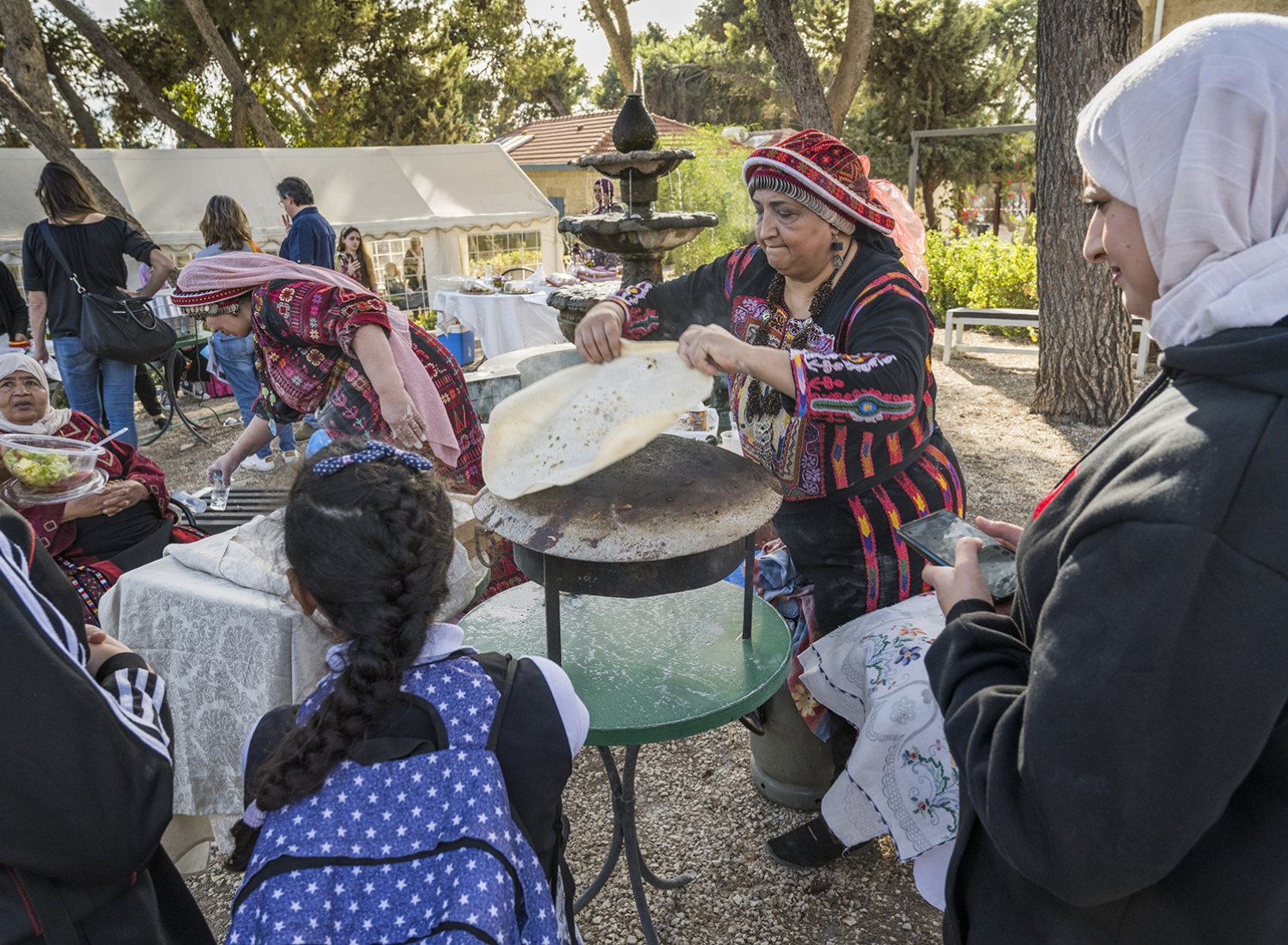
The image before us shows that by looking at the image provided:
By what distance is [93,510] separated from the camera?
9.51 ft

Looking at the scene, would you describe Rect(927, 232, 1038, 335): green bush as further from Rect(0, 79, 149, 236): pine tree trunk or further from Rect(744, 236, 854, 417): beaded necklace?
Rect(0, 79, 149, 236): pine tree trunk

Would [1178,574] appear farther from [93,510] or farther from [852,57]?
[852,57]

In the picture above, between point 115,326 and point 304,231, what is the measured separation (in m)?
1.64

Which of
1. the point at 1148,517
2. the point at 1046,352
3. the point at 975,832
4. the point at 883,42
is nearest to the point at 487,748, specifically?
the point at 975,832

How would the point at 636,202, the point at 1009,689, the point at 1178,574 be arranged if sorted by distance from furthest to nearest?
the point at 636,202 < the point at 1009,689 < the point at 1178,574

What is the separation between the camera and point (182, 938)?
149 centimetres

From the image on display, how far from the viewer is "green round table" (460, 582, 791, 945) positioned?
201 centimetres

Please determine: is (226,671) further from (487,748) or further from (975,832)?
(975,832)

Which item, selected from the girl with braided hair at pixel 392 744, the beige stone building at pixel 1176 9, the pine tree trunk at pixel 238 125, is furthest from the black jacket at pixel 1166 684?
the pine tree trunk at pixel 238 125

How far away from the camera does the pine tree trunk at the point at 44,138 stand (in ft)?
27.4

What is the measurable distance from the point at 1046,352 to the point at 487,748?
21.1ft

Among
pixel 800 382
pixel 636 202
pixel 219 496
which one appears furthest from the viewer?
pixel 636 202

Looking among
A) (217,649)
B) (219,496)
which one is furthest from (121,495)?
(217,649)

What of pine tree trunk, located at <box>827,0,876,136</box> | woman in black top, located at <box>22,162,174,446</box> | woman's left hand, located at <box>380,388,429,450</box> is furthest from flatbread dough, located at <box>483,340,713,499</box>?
pine tree trunk, located at <box>827,0,876,136</box>
